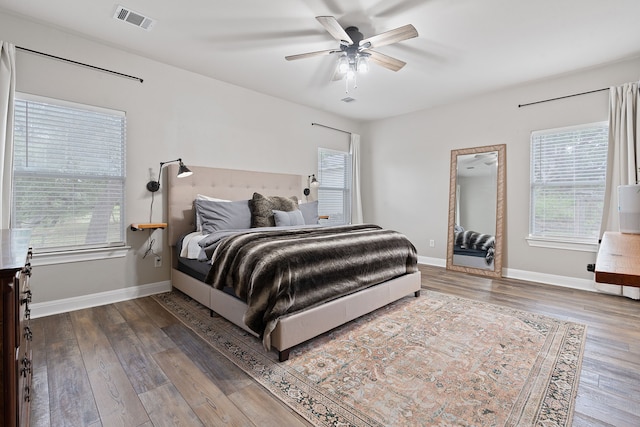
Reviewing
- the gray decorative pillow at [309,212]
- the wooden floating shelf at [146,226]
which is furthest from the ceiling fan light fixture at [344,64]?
the wooden floating shelf at [146,226]

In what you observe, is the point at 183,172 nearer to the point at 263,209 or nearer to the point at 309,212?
the point at 263,209

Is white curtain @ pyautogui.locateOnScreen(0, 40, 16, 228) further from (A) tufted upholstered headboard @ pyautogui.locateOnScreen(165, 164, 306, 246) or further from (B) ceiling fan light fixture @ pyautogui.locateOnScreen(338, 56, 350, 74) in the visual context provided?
(B) ceiling fan light fixture @ pyautogui.locateOnScreen(338, 56, 350, 74)

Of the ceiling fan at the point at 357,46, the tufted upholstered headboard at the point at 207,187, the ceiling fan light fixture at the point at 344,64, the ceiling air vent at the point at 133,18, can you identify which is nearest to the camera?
the ceiling fan at the point at 357,46

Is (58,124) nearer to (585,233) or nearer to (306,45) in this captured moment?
(306,45)

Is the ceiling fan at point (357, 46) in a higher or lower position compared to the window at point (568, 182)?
higher

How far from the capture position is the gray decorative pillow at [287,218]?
3.62 meters

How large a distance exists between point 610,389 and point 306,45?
11.7 feet

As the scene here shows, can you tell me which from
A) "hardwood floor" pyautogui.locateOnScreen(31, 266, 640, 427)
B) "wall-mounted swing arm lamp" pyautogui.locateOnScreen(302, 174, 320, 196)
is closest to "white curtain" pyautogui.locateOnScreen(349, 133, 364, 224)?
"wall-mounted swing arm lamp" pyautogui.locateOnScreen(302, 174, 320, 196)

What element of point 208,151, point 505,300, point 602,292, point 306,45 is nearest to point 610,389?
point 505,300

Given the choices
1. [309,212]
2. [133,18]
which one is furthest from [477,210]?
[133,18]

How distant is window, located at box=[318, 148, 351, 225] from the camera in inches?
214

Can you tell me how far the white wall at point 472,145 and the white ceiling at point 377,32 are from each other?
26 cm

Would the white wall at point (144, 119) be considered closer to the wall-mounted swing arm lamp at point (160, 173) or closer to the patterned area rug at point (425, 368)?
the wall-mounted swing arm lamp at point (160, 173)

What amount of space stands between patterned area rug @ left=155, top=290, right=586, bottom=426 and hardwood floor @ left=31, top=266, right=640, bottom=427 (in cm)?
10
